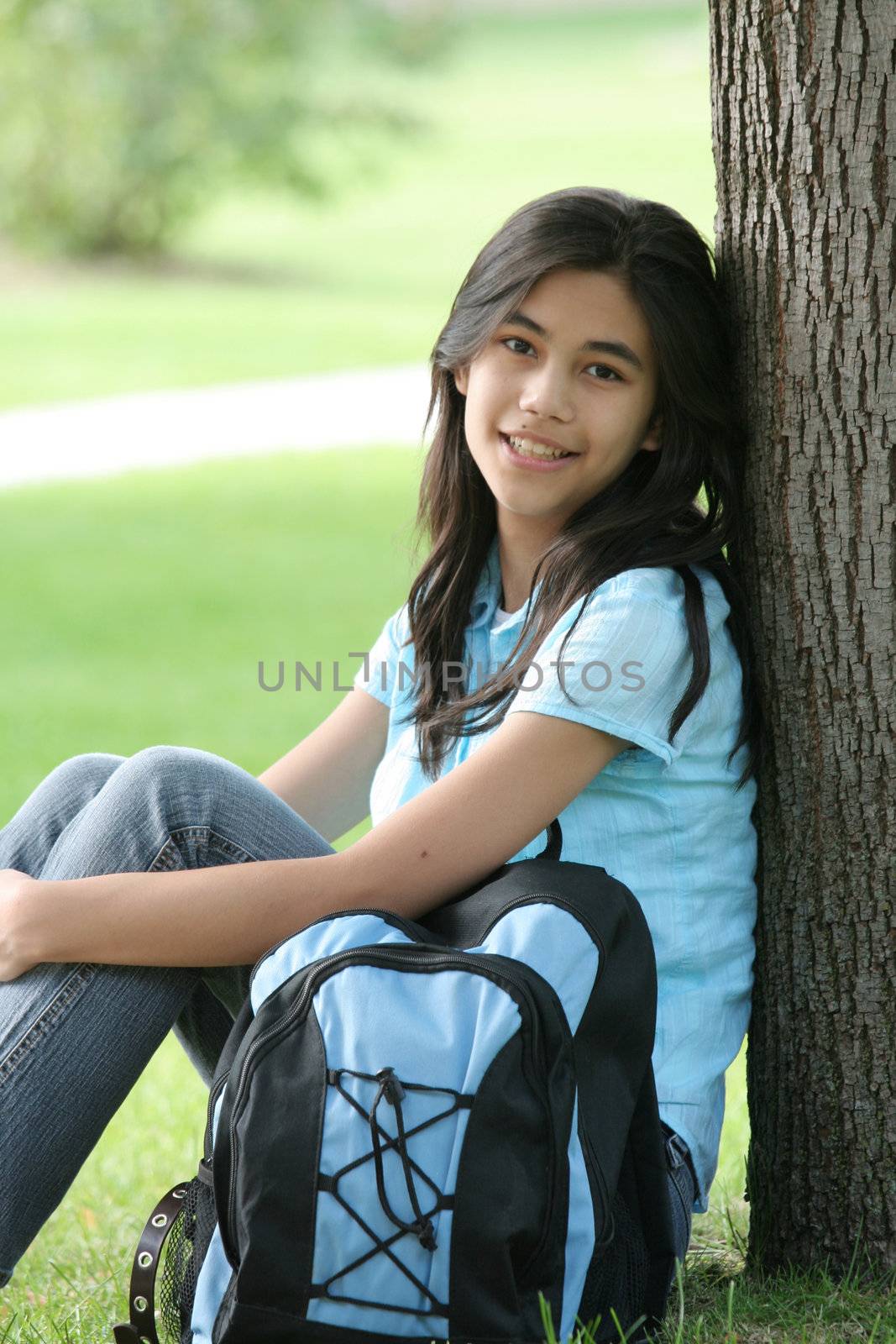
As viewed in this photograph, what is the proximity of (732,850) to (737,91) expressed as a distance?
0.90 meters

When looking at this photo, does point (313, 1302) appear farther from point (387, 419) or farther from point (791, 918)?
point (387, 419)

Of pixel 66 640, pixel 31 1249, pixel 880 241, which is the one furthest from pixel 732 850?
pixel 66 640

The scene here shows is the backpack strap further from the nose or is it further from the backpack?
the nose

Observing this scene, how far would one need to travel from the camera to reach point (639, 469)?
6.79 feet

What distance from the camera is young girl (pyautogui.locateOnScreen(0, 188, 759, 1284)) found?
1.73 metres

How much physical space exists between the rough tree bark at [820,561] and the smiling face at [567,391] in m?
0.14

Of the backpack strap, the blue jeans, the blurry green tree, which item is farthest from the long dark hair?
the blurry green tree

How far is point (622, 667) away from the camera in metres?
1.74

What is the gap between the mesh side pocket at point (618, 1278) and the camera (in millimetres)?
1611

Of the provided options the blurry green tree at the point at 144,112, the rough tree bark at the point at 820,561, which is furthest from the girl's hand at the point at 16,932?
the blurry green tree at the point at 144,112

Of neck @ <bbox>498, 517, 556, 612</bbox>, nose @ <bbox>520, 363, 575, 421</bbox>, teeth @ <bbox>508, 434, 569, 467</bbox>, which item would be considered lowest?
neck @ <bbox>498, 517, 556, 612</bbox>

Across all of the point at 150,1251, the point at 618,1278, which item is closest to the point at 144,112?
the point at 150,1251

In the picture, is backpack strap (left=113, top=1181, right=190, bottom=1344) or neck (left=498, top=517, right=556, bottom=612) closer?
backpack strap (left=113, top=1181, right=190, bottom=1344)

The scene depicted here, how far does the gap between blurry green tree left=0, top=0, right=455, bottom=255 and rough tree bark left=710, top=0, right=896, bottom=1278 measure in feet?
59.0
